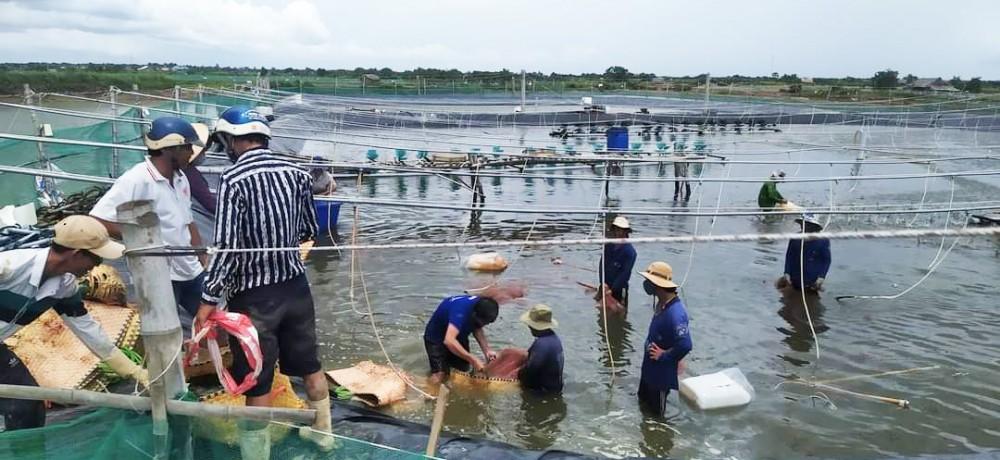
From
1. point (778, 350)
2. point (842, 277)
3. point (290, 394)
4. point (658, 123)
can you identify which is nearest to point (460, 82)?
point (658, 123)

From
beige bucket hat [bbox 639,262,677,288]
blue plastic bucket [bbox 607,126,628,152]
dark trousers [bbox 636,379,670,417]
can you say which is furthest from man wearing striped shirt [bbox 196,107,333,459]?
blue plastic bucket [bbox 607,126,628,152]

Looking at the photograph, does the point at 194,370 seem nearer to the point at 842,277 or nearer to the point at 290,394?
→ the point at 290,394

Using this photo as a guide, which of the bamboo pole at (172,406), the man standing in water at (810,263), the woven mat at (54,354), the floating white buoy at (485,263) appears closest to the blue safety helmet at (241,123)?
the bamboo pole at (172,406)

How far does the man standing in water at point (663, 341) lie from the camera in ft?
17.4

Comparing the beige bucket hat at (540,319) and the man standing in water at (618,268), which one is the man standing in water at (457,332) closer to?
the beige bucket hat at (540,319)

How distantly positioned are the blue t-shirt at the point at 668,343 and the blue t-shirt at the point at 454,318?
5.29ft

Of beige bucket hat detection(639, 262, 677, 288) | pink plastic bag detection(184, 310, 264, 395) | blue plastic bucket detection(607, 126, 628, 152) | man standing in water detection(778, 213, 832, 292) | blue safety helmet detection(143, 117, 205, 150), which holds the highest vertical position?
blue safety helmet detection(143, 117, 205, 150)

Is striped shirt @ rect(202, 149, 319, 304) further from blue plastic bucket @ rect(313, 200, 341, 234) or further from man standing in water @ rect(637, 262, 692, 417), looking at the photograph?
blue plastic bucket @ rect(313, 200, 341, 234)

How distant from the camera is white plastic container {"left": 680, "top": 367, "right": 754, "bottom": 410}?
6145 mm

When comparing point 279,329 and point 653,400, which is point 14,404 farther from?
point 653,400

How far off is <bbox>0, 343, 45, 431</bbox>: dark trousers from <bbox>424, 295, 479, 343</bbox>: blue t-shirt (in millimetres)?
3254

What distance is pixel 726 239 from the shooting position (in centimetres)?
288

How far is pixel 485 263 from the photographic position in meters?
11.0

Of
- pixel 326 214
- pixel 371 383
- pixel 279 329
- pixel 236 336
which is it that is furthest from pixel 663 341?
pixel 326 214
